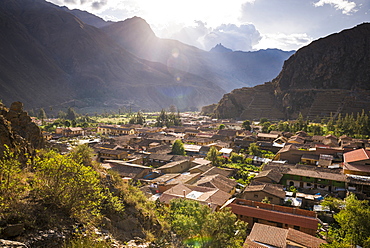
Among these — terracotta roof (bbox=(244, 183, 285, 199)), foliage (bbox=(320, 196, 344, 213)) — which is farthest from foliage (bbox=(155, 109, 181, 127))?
foliage (bbox=(320, 196, 344, 213))

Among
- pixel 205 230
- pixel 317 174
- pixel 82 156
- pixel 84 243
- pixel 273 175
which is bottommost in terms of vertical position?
pixel 273 175

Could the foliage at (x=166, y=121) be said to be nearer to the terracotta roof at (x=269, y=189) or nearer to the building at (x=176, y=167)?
the building at (x=176, y=167)

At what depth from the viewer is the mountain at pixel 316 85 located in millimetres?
101244

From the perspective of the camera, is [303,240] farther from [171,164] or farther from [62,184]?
[171,164]

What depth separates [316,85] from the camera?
116688 mm

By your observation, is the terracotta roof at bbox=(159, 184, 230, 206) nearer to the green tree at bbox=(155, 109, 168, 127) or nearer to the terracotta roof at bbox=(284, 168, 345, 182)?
the terracotta roof at bbox=(284, 168, 345, 182)

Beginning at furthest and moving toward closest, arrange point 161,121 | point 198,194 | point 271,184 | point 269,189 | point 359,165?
point 161,121
point 359,165
point 271,184
point 269,189
point 198,194

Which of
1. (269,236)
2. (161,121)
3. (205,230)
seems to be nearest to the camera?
(205,230)

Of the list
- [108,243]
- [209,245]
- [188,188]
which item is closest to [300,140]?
[188,188]

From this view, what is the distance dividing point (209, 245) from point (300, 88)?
12833cm

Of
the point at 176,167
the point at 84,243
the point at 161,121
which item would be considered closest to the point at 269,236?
the point at 84,243

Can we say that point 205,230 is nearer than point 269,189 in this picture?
Yes

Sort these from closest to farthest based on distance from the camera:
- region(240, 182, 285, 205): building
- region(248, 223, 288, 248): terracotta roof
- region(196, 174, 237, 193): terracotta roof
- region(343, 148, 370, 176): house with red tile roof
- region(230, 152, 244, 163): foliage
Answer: region(248, 223, 288, 248): terracotta roof, region(240, 182, 285, 205): building, region(196, 174, 237, 193): terracotta roof, region(343, 148, 370, 176): house with red tile roof, region(230, 152, 244, 163): foliage

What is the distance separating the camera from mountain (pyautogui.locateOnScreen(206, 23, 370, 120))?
332ft
